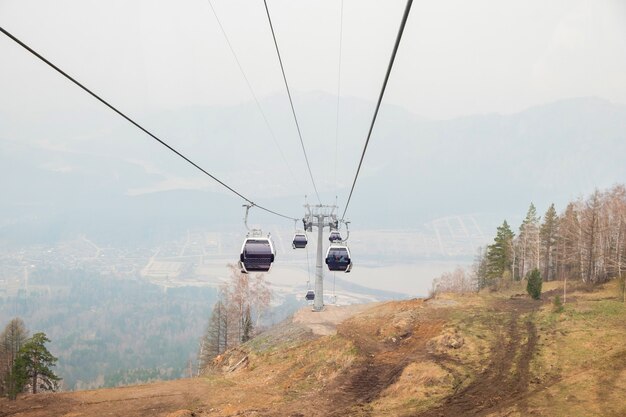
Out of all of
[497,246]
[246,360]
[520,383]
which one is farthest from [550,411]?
[497,246]

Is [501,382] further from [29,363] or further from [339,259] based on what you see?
[29,363]

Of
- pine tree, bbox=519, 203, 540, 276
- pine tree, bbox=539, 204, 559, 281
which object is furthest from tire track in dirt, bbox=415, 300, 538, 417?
pine tree, bbox=519, 203, 540, 276

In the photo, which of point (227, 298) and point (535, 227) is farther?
point (535, 227)

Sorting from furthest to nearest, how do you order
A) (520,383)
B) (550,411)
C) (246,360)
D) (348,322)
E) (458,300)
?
(458,300) → (348,322) → (246,360) → (520,383) → (550,411)

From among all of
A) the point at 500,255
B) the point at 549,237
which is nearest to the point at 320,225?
the point at 500,255

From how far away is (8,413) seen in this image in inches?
739

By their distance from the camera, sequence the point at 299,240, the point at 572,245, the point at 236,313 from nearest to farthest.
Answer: the point at 299,240 < the point at 236,313 < the point at 572,245

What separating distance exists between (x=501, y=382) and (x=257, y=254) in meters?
13.5

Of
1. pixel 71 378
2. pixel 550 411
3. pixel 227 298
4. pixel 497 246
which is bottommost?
pixel 71 378

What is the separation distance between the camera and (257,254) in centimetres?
2262

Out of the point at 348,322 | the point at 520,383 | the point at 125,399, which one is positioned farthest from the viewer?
the point at 348,322

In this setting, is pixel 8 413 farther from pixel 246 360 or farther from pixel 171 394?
pixel 246 360

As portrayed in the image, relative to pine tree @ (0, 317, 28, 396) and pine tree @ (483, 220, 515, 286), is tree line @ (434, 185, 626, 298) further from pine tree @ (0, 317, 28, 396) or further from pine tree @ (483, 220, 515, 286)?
pine tree @ (0, 317, 28, 396)

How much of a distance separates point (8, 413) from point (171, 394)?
282 inches
